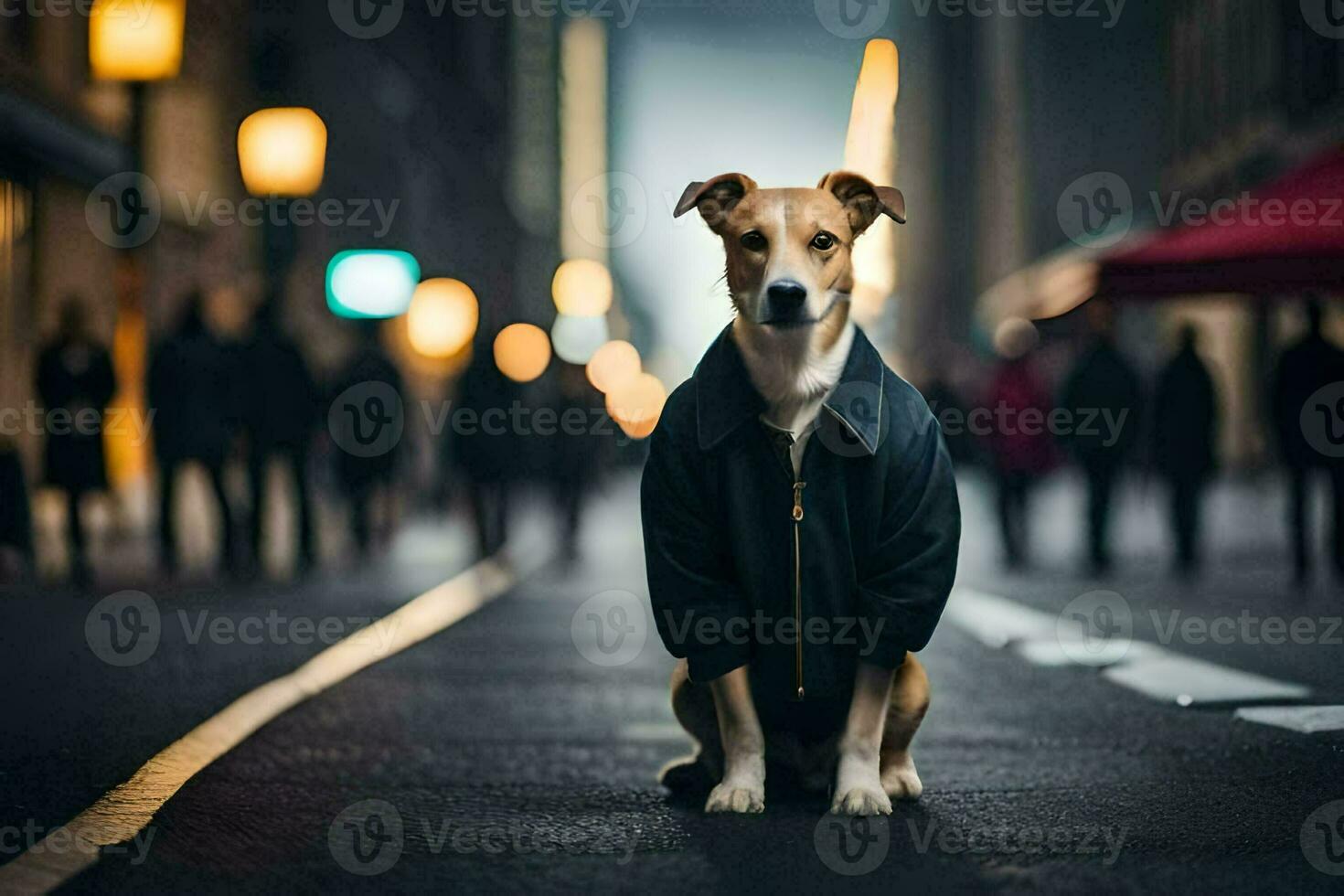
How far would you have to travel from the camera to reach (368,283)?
27.2 m

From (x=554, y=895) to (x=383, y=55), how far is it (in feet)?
120

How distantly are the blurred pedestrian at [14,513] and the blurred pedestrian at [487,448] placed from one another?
12.4 ft

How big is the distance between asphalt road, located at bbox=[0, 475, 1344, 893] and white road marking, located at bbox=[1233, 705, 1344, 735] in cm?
11

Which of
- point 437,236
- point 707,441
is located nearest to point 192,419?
point 707,441

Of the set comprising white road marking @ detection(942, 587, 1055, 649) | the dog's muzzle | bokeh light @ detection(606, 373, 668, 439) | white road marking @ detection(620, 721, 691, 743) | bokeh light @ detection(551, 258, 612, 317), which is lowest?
bokeh light @ detection(606, 373, 668, 439)

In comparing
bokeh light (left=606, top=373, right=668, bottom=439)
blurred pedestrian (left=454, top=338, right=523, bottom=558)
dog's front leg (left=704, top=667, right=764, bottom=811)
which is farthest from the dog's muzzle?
bokeh light (left=606, top=373, right=668, bottom=439)

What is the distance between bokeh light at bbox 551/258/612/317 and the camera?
2773 inches

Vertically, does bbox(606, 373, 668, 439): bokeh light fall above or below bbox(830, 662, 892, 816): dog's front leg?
below

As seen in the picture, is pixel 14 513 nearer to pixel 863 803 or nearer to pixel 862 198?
pixel 862 198

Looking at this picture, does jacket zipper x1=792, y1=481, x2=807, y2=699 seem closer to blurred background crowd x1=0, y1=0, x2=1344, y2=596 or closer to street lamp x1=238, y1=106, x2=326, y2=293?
blurred background crowd x1=0, y1=0, x2=1344, y2=596

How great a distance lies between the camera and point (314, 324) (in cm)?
3238

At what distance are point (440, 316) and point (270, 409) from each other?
20.4 meters

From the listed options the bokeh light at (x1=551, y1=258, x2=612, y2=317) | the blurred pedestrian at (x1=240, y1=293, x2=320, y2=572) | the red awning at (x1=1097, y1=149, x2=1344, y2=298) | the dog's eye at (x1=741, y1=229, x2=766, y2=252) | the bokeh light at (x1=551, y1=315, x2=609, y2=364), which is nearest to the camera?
the dog's eye at (x1=741, y1=229, x2=766, y2=252)

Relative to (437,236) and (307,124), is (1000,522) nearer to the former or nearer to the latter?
(307,124)
